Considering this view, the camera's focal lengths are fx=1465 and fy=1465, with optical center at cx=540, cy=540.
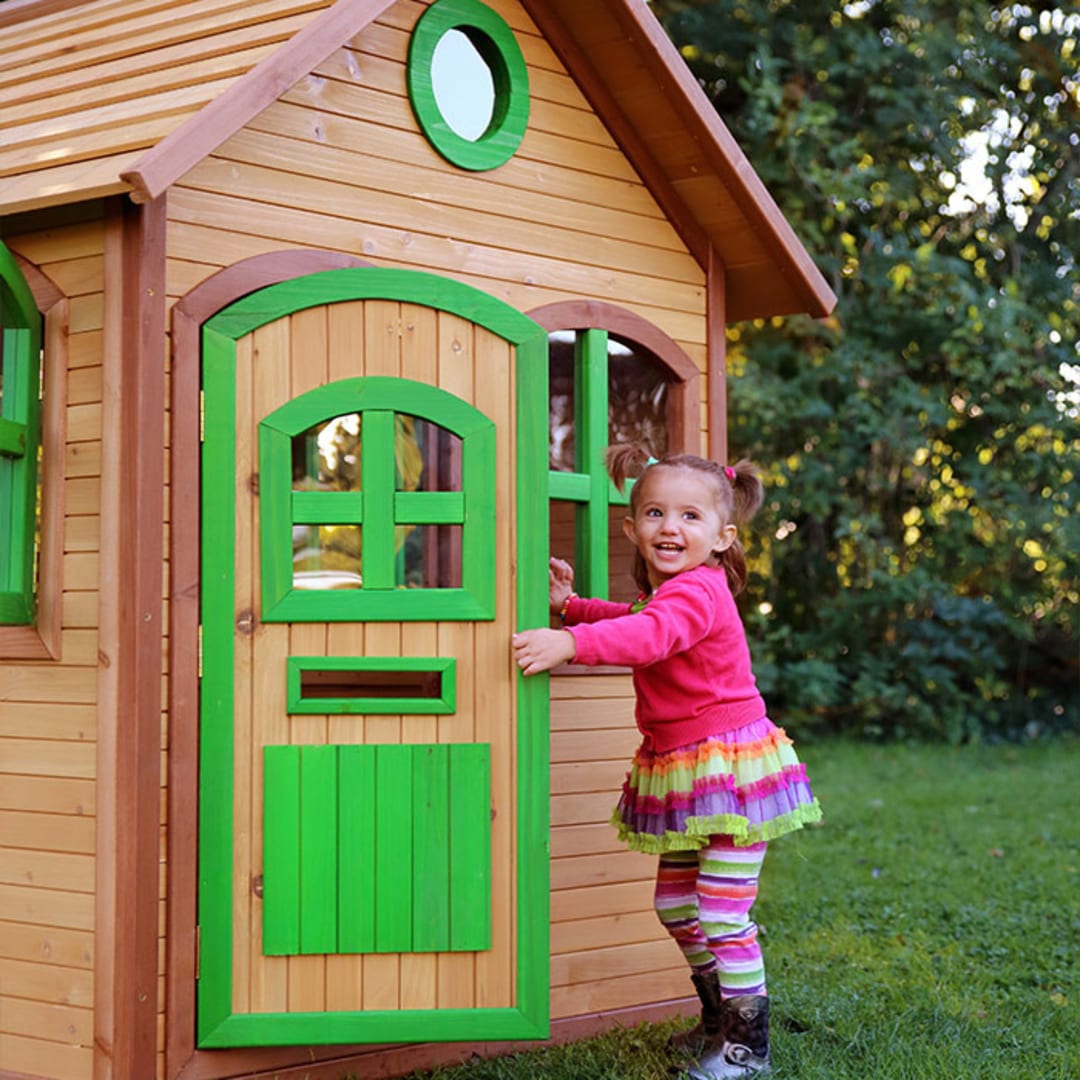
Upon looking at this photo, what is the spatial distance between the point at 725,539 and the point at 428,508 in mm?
909

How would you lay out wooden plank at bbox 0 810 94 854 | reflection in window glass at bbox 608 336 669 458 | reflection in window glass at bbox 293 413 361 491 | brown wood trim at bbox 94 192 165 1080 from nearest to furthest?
brown wood trim at bbox 94 192 165 1080
wooden plank at bbox 0 810 94 854
reflection in window glass at bbox 608 336 669 458
reflection in window glass at bbox 293 413 361 491

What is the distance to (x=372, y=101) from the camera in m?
4.23

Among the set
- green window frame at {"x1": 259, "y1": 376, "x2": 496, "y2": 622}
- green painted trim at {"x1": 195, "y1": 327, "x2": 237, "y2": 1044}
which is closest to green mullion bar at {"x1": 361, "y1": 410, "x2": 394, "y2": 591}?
green window frame at {"x1": 259, "y1": 376, "x2": 496, "y2": 622}

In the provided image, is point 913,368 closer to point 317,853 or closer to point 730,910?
point 730,910

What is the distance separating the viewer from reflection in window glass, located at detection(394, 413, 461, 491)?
5336 mm

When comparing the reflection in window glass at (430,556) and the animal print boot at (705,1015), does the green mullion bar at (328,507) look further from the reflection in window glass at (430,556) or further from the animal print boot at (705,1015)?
the animal print boot at (705,1015)

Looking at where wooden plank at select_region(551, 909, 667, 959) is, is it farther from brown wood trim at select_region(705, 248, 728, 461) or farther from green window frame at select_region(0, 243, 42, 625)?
green window frame at select_region(0, 243, 42, 625)

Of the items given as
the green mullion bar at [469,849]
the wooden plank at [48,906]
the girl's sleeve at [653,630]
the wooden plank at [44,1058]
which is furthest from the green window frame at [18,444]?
the girl's sleeve at [653,630]

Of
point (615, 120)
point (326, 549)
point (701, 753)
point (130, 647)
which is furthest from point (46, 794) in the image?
point (326, 549)

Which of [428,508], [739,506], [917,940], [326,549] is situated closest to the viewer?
[428,508]

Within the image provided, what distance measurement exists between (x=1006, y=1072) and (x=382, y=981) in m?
1.76

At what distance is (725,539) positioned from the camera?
4.29 metres

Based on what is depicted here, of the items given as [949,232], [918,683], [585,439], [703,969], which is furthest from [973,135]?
[703,969]

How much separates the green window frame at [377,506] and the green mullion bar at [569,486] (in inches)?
23.4
